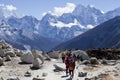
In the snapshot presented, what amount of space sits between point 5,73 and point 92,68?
13103 millimetres

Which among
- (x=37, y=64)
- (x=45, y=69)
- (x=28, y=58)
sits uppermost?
(x=28, y=58)

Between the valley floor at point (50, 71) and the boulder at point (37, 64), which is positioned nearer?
the valley floor at point (50, 71)

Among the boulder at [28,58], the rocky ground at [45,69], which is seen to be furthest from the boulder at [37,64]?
the boulder at [28,58]

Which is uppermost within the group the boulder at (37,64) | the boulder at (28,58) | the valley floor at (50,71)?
the boulder at (28,58)

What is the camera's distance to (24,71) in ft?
169

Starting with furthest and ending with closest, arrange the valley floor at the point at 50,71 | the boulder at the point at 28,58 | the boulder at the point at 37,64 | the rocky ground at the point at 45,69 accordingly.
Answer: the boulder at the point at 28,58
the boulder at the point at 37,64
the rocky ground at the point at 45,69
the valley floor at the point at 50,71

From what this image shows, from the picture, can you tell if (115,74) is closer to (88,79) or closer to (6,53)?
(88,79)

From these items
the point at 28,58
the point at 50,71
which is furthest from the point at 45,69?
the point at 28,58

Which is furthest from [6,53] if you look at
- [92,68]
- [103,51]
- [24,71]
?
[103,51]

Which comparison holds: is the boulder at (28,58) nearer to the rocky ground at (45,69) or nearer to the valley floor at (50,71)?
the rocky ground at (45,69)

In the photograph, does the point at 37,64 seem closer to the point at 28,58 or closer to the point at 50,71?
the point at 50,71

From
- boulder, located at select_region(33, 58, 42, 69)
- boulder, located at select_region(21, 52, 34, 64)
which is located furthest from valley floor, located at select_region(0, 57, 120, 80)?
boulder, located at select_region(21, 52, 34, 64)

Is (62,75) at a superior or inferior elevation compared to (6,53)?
inferior

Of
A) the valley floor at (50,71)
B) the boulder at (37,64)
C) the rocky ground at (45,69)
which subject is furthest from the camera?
the boulder at (37,64)
